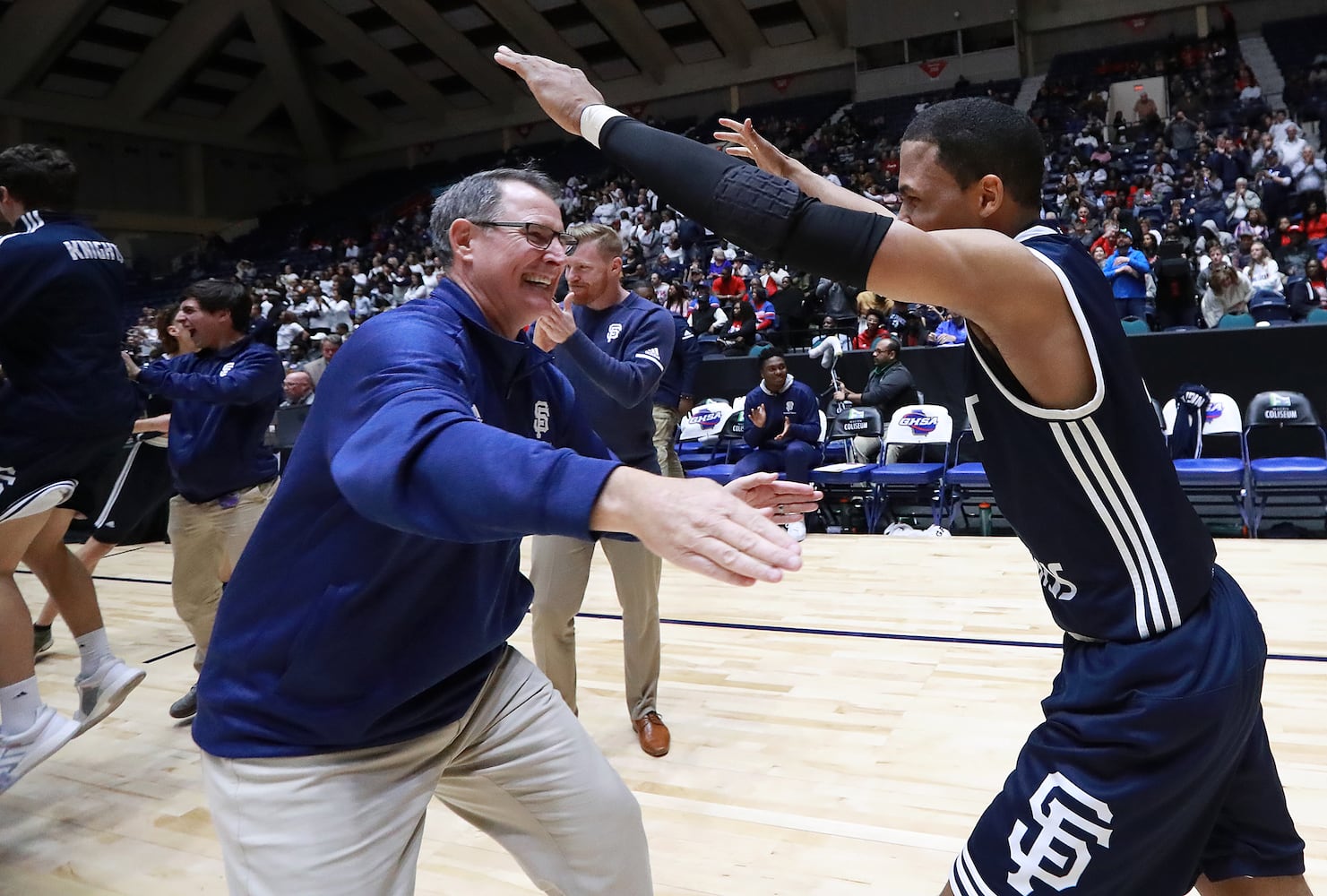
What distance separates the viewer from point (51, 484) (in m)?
3.10

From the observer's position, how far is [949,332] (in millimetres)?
9438

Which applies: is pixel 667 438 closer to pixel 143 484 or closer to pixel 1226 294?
pixel 143 484

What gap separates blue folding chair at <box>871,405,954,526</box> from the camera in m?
7.46

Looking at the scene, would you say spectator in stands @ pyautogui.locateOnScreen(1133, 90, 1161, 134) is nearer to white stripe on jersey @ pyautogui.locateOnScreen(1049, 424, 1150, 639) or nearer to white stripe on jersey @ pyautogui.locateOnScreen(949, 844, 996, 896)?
white stripe on jersey @ pyautogui.locateOnScreen(1049, 424, 1150, 639)

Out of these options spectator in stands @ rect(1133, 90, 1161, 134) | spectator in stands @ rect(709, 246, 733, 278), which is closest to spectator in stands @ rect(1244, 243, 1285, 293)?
spectator in stands @ rect(709, 246, 733, 278)

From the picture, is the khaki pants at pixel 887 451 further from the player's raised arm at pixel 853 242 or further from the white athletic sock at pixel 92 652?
the player's raised arm at pixel 853 242

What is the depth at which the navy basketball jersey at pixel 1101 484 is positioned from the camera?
1.47 metres

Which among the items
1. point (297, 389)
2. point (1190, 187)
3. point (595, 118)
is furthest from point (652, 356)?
point (1190, 187)

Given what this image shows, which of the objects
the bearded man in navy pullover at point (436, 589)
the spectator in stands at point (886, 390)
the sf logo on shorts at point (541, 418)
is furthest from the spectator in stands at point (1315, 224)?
the bearded man in navy pullover at point (436, 589)

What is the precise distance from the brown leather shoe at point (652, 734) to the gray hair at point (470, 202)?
228 cm

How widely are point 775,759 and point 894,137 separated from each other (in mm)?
17531

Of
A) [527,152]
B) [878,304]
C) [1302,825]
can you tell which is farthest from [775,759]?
[527,152]

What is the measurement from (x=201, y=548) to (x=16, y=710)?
4.06 feet

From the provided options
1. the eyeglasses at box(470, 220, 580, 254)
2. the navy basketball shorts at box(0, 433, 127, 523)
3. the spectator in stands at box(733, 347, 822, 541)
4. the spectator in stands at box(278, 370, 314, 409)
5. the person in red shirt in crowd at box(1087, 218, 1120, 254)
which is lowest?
the spectator in stands at box(278, 370, 314, 409)
